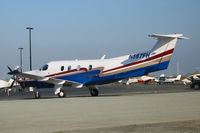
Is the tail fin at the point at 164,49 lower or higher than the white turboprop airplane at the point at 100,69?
higher

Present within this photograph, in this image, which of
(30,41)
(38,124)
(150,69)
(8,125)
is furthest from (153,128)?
(30,41)

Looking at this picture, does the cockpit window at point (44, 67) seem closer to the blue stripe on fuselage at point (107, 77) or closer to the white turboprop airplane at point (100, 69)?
the white turboprop airplane at point (100, 69)

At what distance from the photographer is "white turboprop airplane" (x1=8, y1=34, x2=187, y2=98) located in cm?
2791

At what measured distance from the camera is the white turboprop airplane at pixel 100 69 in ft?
91.6

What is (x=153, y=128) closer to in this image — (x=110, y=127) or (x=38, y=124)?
(x=110, y=127)

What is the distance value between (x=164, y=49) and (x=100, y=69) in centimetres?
598

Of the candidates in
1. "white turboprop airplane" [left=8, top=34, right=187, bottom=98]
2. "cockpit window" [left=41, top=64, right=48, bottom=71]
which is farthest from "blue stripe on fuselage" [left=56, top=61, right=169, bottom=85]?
"cockpit window" [left=41, top=64, right=48, bottom=71]

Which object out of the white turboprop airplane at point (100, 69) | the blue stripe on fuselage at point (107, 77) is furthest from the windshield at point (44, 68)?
the blue stripe on fuselage at point (107, 77)

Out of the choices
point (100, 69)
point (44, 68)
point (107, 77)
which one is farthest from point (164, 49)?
point (44, 68)

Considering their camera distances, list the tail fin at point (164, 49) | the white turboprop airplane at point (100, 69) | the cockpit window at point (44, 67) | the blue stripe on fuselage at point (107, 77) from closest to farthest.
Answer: the tail fin at point (164, 49)
the white turboprop airplane at point (100, 69)
the blue stripe on fuselage at point (107, 77)
the cockpit window at point (44, 67)

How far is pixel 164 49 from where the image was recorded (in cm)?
2781

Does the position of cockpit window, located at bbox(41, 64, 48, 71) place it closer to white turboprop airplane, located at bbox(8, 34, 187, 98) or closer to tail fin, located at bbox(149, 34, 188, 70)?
white turboprop airplane, located at bbox(8, 34, 187, 98)

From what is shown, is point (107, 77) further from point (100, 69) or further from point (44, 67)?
point (44, 67)

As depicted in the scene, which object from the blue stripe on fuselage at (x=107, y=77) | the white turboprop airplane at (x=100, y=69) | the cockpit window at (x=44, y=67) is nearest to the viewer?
the white turboprop airplane at (x=100, y=69)
